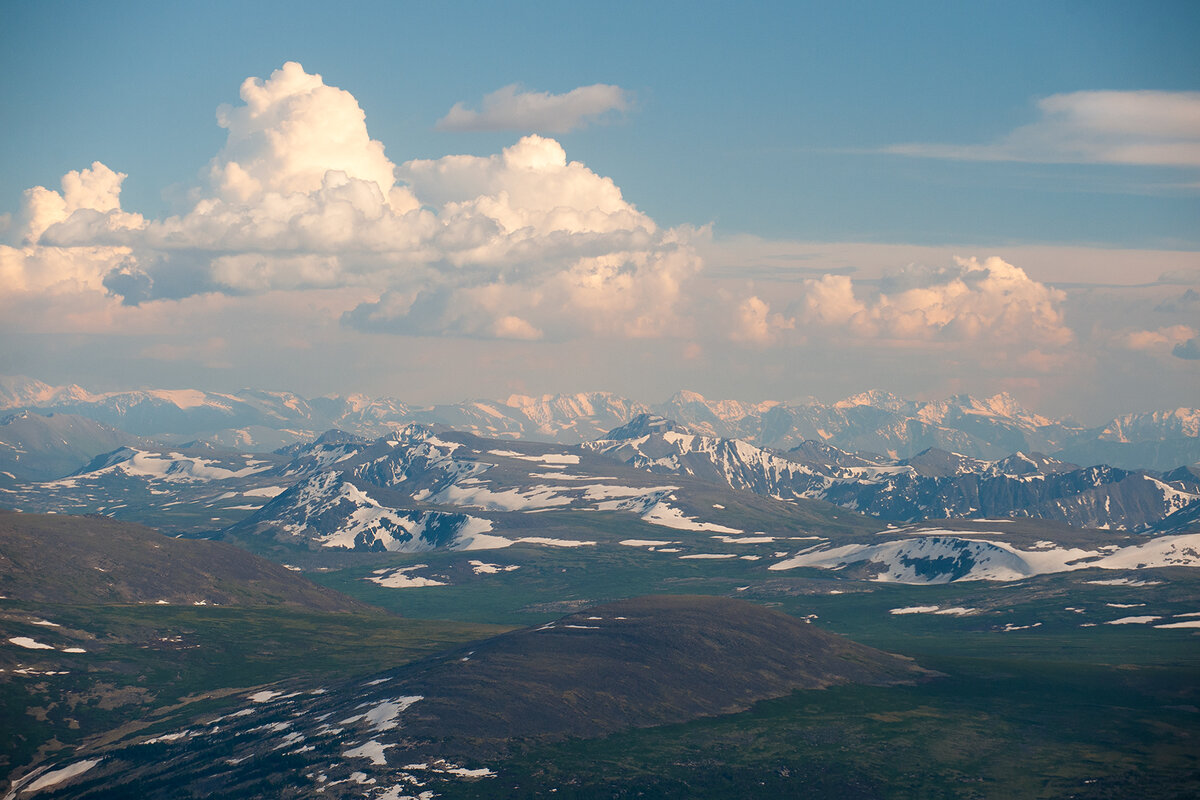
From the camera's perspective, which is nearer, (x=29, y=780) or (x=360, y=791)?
(x=360, y=791)

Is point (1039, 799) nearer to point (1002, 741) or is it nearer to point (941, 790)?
point (941, 790)

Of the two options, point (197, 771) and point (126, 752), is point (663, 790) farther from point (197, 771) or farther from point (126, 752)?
point (126, 752)

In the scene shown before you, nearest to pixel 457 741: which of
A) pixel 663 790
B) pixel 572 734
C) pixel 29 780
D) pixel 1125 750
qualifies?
pixel 572 734

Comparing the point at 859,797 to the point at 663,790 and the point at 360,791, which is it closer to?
the point at 663,790

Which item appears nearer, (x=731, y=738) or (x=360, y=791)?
(x=360, y=791)

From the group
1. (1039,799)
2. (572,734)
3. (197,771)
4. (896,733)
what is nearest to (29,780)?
(197,771)

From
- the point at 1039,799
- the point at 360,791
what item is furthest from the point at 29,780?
the point at 1039,799

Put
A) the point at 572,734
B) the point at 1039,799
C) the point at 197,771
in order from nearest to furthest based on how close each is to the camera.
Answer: the point at 1039,799 → the point at 197,771 → the point at 572,734

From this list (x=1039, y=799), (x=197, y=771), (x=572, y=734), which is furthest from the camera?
(x=572, y=734)
